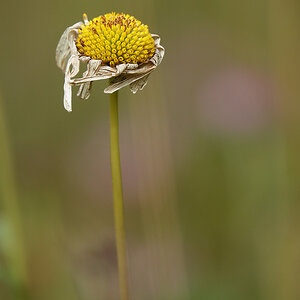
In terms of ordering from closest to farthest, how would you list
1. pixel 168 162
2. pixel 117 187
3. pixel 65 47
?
pixel 117 187
pixel 65 47
pixel 168 162

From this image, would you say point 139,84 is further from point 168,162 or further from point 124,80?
point 168,162

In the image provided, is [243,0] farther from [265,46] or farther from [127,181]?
[127,181]

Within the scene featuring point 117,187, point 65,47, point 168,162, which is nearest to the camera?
point 117,187

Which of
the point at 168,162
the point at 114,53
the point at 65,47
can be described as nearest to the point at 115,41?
the point at 114,53

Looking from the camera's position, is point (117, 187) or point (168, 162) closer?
point (117, 187)

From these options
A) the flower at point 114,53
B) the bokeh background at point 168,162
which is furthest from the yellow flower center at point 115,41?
the bokeh background at point 168,162

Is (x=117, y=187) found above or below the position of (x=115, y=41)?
below

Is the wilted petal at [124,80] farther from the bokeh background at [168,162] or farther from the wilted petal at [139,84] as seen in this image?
the bokeh background at [168,162]

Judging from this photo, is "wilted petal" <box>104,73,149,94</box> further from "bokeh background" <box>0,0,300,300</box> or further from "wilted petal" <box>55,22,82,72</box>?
"bokeh background" <box>0,0,300,300</box>
